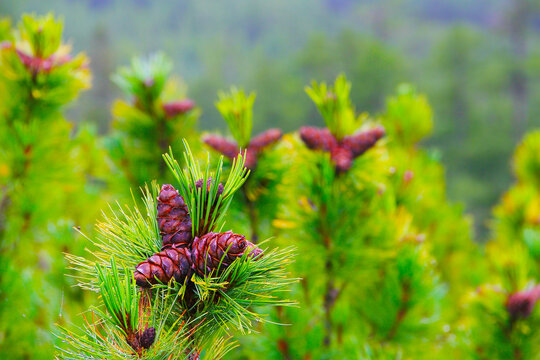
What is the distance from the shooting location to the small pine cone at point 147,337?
32 cm

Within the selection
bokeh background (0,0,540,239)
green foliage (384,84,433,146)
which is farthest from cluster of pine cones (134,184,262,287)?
bokeh background (0,0,540,239)

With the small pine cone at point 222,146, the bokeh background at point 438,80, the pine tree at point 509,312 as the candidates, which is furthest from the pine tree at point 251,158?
the bokeh background at point 438,80

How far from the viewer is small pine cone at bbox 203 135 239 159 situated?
0.60 meters

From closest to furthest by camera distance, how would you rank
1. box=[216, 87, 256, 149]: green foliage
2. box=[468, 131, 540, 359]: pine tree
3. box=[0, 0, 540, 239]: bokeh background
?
box=[216, 87, 256, 149]: green foliage < box=[468, 131, 540, 359]: pine tree < box=[0, 0, 540, 239]: bokeh background

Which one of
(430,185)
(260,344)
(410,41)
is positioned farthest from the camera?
(410,41)

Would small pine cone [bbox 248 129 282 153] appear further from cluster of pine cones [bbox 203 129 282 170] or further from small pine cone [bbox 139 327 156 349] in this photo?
small pine cone [bbox 139 327 156 349]

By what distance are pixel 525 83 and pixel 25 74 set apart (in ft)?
46.3

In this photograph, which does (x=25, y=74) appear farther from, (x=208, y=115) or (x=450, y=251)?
(x=208, y=115)

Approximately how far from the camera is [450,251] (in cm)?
128

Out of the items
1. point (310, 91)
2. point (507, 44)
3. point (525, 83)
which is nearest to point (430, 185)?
point (310, 91)

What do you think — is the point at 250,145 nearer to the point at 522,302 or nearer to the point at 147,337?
the point at 147,337

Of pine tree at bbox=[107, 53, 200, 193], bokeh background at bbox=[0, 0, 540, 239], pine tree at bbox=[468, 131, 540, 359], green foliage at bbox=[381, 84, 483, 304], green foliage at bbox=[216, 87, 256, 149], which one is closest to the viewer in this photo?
green foliage at bbox=[216, 87, 256, 149]

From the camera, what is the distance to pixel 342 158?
606 millimetres

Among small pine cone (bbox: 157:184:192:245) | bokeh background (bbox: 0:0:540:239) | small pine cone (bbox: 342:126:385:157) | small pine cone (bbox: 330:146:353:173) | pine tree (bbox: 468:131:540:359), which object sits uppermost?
bokeh background (bbox: 0:0:540:239)
